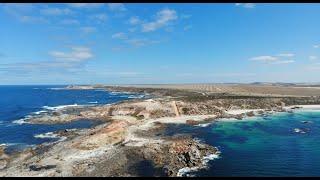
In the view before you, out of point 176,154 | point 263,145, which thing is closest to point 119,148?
point 176,154

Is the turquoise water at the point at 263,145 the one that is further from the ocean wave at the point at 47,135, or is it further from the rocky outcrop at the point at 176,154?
the ocean wave at the point at 47,135

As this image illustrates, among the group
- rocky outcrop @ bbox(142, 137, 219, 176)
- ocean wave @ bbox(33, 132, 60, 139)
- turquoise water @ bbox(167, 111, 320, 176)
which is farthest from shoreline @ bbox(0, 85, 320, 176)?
turquoise water @ bbox(167, 111, 320, 176)

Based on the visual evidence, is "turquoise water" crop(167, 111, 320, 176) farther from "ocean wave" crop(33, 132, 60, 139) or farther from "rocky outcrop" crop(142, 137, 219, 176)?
"ocean wave" crop(33, 132, 60, 139)

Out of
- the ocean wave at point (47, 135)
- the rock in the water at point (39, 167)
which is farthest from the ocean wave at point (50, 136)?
the rock in the water at point (39, 167)

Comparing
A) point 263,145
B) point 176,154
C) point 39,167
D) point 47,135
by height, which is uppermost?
point 176,154

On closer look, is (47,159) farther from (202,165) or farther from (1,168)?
(202,165)

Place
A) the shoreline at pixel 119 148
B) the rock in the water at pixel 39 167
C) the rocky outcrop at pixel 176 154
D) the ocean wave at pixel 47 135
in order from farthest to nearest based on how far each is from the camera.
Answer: the ocean wave at pixel 47 135
the rocky outcrop at pixel 176 154
the shoreline at pixel 119 148
the rock in the water at pixel 39 167

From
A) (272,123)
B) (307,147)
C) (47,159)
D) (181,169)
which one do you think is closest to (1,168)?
(47,159)

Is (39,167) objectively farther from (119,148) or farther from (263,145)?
(263,145)
